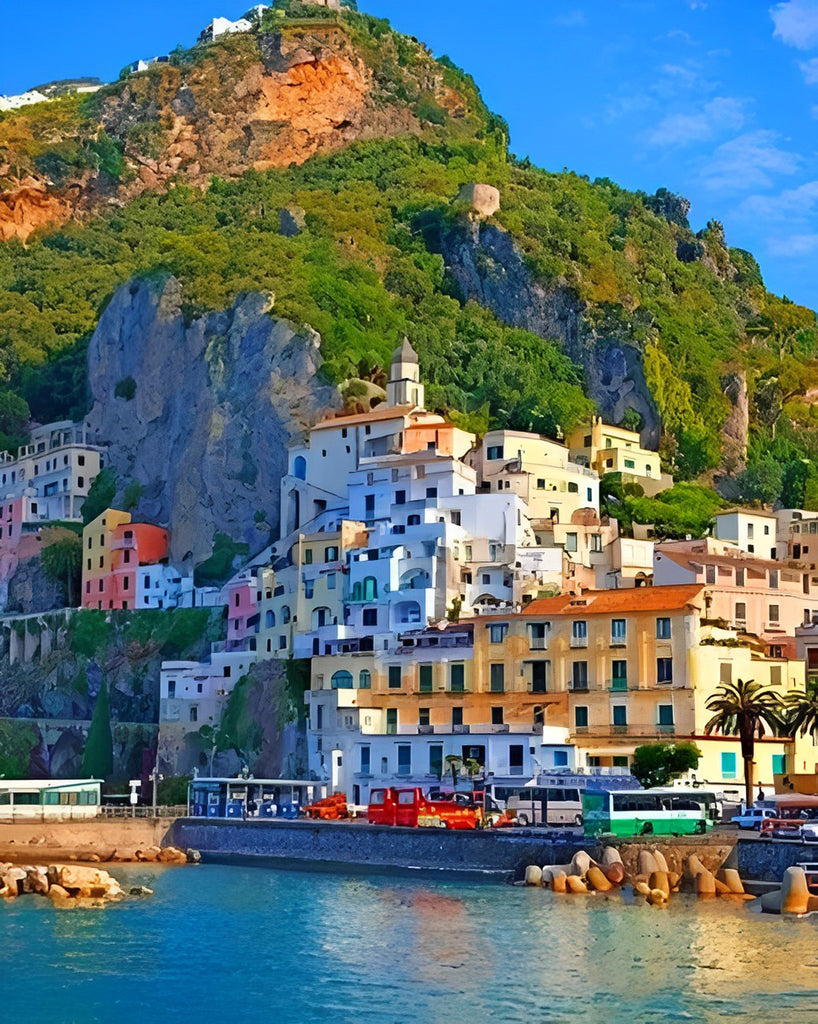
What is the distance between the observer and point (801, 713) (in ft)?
225

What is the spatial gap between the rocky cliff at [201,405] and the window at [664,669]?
3213cm

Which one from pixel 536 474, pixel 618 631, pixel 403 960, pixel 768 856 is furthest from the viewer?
pixel 536 474

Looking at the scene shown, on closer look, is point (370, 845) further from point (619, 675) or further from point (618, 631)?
point (618, 631)

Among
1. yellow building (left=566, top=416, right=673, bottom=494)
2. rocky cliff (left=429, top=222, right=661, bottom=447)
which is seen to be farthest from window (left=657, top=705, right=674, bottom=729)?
rocky cliff (left=429, top=222, right=661, bottom=447)

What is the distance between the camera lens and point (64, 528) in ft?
364

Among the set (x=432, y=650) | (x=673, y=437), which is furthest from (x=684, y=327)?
(x=432, y=650)

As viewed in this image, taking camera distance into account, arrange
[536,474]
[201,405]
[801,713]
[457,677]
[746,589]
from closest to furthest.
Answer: [801,713] → [457,677] → [746,589] → [536,474] → [201,405]

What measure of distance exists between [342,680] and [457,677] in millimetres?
5974

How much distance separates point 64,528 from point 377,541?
96.4 feet

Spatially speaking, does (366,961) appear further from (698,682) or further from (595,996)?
(698,682)

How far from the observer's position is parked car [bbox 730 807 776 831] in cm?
6100

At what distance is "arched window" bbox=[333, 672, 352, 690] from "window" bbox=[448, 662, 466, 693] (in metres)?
5.16

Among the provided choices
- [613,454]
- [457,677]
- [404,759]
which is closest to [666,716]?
[457,677]

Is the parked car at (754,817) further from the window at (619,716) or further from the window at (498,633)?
the window at (498,633)
